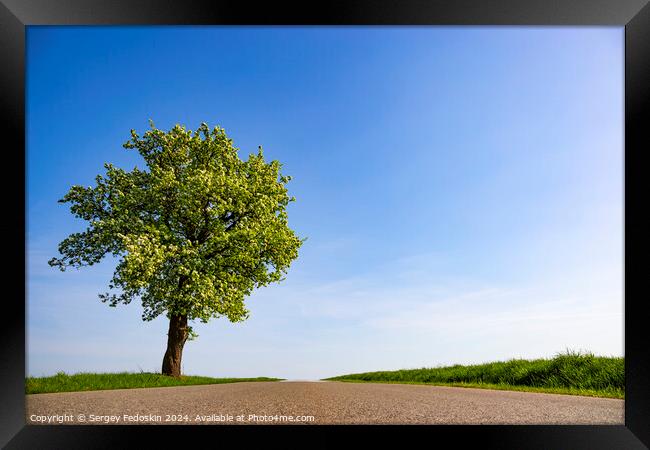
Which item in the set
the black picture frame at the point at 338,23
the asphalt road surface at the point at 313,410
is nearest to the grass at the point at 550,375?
the asphalt road surface at the point at 313,410

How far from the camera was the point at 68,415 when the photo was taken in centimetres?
867

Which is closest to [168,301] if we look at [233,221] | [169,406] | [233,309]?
[233,309]

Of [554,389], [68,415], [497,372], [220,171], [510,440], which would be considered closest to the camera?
[510,440]

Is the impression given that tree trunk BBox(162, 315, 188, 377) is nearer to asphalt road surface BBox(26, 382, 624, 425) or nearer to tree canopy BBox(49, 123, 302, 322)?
tree canopy BBox(49, 123, 302, 322)

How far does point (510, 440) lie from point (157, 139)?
13.4 metres

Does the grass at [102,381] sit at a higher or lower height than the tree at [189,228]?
lower

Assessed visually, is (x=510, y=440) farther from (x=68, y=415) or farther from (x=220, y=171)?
(x=220, y=171)

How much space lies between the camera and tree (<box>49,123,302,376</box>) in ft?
52.0

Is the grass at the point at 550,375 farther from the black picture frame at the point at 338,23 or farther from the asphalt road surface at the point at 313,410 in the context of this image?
the black picture frame at the point at 338,23

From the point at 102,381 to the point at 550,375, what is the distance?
1282cm

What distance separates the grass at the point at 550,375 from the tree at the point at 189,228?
24.6 ft

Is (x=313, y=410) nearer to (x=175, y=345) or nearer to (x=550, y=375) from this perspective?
(x=550, y=375)

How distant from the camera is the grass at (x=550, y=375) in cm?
1197

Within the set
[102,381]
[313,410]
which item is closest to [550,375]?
[313,410]
